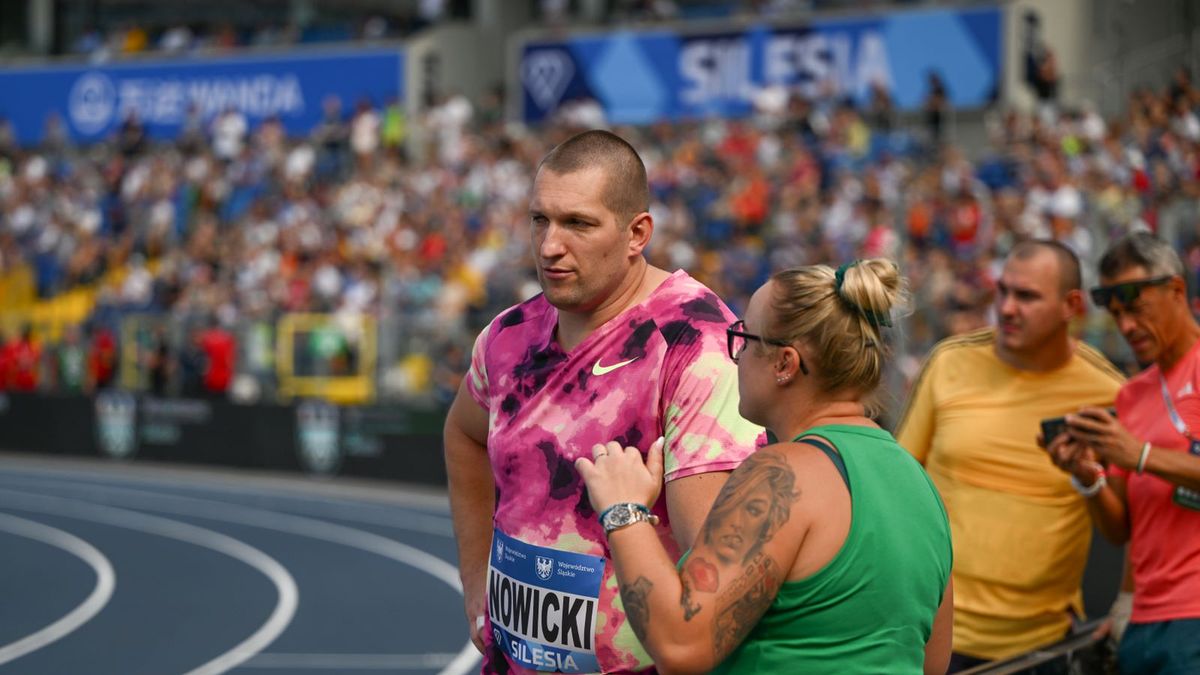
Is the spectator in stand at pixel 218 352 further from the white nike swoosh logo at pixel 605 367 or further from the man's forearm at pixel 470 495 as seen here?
the white nike swoosh logo at pixel 605 367

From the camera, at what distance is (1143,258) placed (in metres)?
4.45

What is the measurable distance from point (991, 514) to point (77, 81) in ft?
99.3

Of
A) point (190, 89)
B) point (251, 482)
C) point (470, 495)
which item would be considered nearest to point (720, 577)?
point (470, 495)

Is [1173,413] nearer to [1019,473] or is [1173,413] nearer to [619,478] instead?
[1019,473]

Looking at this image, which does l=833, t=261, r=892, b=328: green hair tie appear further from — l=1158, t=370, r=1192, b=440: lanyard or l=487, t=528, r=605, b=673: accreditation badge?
l=1158, t=370, r=1192, b=440: lanyard

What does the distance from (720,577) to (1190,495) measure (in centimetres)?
222

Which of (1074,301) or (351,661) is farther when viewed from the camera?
(351,661)

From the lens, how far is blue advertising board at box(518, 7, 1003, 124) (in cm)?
2320

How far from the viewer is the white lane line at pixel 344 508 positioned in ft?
50.3

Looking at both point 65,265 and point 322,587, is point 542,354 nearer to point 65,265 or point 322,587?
point 322,587

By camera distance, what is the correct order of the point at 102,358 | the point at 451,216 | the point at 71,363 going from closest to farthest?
the point at 102,358 < the point at 71,363 < the point at 451,216

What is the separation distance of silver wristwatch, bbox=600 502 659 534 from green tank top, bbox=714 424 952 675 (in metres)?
0.28

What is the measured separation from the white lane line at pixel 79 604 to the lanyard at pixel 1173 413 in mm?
6989

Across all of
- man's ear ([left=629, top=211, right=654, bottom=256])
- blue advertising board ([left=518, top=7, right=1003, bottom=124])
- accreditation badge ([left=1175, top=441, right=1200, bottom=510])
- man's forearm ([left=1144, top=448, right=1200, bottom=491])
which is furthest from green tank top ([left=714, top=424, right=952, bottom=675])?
blue advertising board ([left=518, top=7, right=1003, bottom=124])
